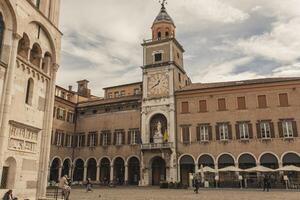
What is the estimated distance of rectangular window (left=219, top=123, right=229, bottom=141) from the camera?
35750 millimetres

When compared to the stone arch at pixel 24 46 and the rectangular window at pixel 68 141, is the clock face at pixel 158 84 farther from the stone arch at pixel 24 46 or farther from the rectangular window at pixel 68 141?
the stone arch at pixel 24 46

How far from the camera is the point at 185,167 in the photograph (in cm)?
3716

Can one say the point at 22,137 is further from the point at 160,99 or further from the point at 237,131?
the point at 160,99

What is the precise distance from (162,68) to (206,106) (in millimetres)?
8337

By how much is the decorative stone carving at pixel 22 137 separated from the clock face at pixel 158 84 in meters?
25.3

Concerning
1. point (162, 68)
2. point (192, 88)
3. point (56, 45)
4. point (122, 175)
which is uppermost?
point (162, 68)

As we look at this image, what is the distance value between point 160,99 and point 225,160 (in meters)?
11.4

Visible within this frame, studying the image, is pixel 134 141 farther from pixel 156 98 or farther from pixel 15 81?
pixel 15 81

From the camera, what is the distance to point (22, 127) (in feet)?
49.9

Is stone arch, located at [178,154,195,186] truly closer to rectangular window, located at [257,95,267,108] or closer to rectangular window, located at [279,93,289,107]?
rectangular window, located at [257,95,267,108]

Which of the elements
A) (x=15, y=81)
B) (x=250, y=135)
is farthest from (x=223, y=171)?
(x=15, y=81)

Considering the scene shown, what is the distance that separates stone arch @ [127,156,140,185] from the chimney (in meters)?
19.0

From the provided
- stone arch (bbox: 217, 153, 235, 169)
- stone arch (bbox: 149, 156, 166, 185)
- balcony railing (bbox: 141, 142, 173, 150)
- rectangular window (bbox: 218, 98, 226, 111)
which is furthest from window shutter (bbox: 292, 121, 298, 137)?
stone arch (bbox: 149, 156, 166, 185)

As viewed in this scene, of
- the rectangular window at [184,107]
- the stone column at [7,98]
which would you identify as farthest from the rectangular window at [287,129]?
the stone column at [7,98]
